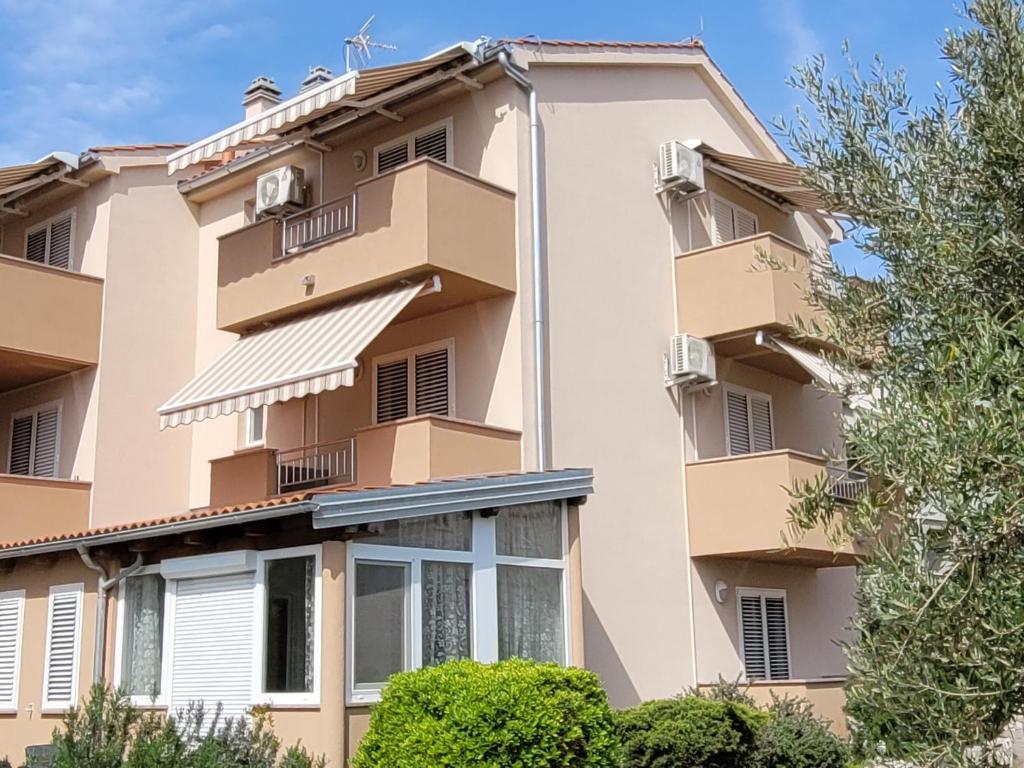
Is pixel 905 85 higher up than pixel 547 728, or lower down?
higher up

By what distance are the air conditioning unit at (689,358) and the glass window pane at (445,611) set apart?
9193 millimetres

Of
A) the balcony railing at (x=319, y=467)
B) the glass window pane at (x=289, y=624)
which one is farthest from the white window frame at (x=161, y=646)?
the balcony railing at (x=319, y=467)

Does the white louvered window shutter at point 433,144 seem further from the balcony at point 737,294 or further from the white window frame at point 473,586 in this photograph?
the white window frame at point 473,586

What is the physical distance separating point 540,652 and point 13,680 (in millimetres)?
9817

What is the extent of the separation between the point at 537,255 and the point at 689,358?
13.8 feet

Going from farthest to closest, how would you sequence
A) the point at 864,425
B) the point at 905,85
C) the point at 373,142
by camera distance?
the point at 373,142 → the point at 905,85 → the point at 864,425

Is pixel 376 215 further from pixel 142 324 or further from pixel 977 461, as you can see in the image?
pixel 977 461

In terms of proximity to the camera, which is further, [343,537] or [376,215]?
[376,215]

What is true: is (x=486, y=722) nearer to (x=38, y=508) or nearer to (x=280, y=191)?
(x=38, y=508)

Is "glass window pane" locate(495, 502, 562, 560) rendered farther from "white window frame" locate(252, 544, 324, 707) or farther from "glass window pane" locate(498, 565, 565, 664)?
"white window frame" locate(252, 544, 324, 707)

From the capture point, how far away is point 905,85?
12711 mm

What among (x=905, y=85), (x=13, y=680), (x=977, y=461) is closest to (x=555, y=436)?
(x=13, y=680)

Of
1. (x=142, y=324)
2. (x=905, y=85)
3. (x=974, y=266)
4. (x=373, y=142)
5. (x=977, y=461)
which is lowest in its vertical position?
(x=977, y=461)

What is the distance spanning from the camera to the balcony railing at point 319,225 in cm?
2512
